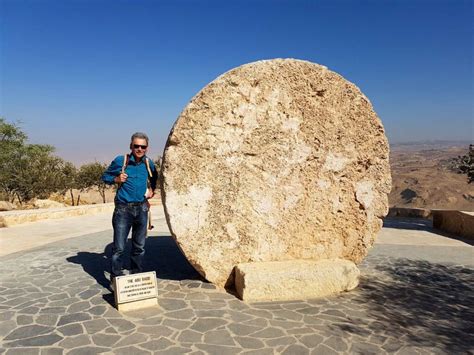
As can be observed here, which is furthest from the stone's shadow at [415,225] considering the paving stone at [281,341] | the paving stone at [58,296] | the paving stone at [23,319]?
the paving stone at [23,319]

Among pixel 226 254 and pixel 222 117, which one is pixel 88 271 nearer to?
pixel 226 254

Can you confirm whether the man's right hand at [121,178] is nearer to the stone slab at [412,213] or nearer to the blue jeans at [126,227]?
the blue jeans at [126,227]

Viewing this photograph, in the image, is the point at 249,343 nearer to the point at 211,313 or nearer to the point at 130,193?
the point at 211,313

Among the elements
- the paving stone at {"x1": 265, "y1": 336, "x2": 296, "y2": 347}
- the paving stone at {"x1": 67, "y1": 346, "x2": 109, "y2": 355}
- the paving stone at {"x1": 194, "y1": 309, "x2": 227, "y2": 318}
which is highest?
the paving stone at {"x1": 194, "y1": 309, "x2": 227, "y2": 318}

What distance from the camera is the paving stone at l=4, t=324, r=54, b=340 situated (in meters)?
3.61

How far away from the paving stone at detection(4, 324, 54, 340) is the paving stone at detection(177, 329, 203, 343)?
4.54 ft

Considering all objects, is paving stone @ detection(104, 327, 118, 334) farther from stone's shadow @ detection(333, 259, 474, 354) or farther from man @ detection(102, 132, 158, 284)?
stone's shadow @ detection(333, 259, 474, 354)

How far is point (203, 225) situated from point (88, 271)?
89.9 inches

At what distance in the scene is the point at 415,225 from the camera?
40.8 ft

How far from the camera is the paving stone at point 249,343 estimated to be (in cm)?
348

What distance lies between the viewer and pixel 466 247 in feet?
28.1

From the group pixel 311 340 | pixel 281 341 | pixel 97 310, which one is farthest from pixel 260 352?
pixel 97 310

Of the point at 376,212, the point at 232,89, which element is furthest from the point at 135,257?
the point at 376,212

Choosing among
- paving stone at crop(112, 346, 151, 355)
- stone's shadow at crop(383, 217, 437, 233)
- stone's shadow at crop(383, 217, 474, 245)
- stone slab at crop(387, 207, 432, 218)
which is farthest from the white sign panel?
stone slab at crop(387, 207, 432, 218)
